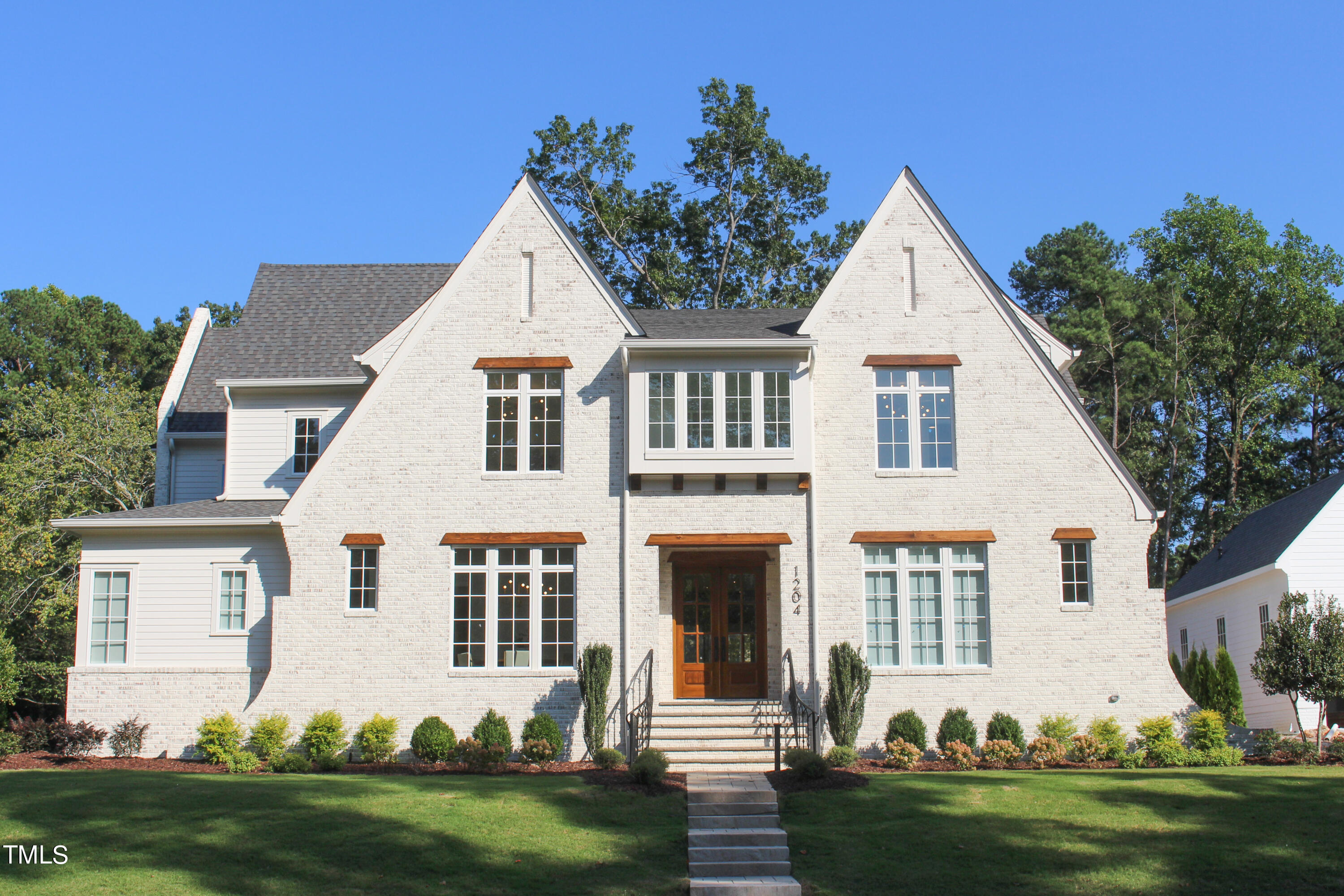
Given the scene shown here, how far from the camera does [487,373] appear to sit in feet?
69.2

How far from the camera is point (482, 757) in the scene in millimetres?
18375

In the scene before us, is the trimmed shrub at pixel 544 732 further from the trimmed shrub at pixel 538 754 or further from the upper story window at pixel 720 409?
the upper story window at pixel 720 409

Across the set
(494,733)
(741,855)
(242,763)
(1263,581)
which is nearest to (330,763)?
(242,763)

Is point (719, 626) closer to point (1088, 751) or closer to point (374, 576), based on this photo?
point (374, 576)

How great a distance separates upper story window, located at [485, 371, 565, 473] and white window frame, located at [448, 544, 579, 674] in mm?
1454

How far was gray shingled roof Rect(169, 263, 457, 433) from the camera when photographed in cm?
2381

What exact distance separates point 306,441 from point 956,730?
13849mm

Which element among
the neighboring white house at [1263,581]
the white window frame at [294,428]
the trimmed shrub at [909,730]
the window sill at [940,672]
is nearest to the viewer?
the trimmed shrub at [909,730]

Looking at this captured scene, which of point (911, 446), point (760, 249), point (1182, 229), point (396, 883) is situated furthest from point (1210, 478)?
point (396, 883)

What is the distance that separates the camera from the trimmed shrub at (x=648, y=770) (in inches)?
615

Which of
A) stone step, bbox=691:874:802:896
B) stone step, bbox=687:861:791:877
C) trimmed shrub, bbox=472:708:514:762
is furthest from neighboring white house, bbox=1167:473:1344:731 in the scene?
trimmed shrub, bbox=472:708:514:762

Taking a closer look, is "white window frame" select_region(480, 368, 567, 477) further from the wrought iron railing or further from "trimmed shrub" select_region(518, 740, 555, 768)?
the wrought iron railing

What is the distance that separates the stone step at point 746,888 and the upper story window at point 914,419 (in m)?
9.98

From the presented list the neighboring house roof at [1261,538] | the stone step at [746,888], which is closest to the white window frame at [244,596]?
the stone step at [746,888]
